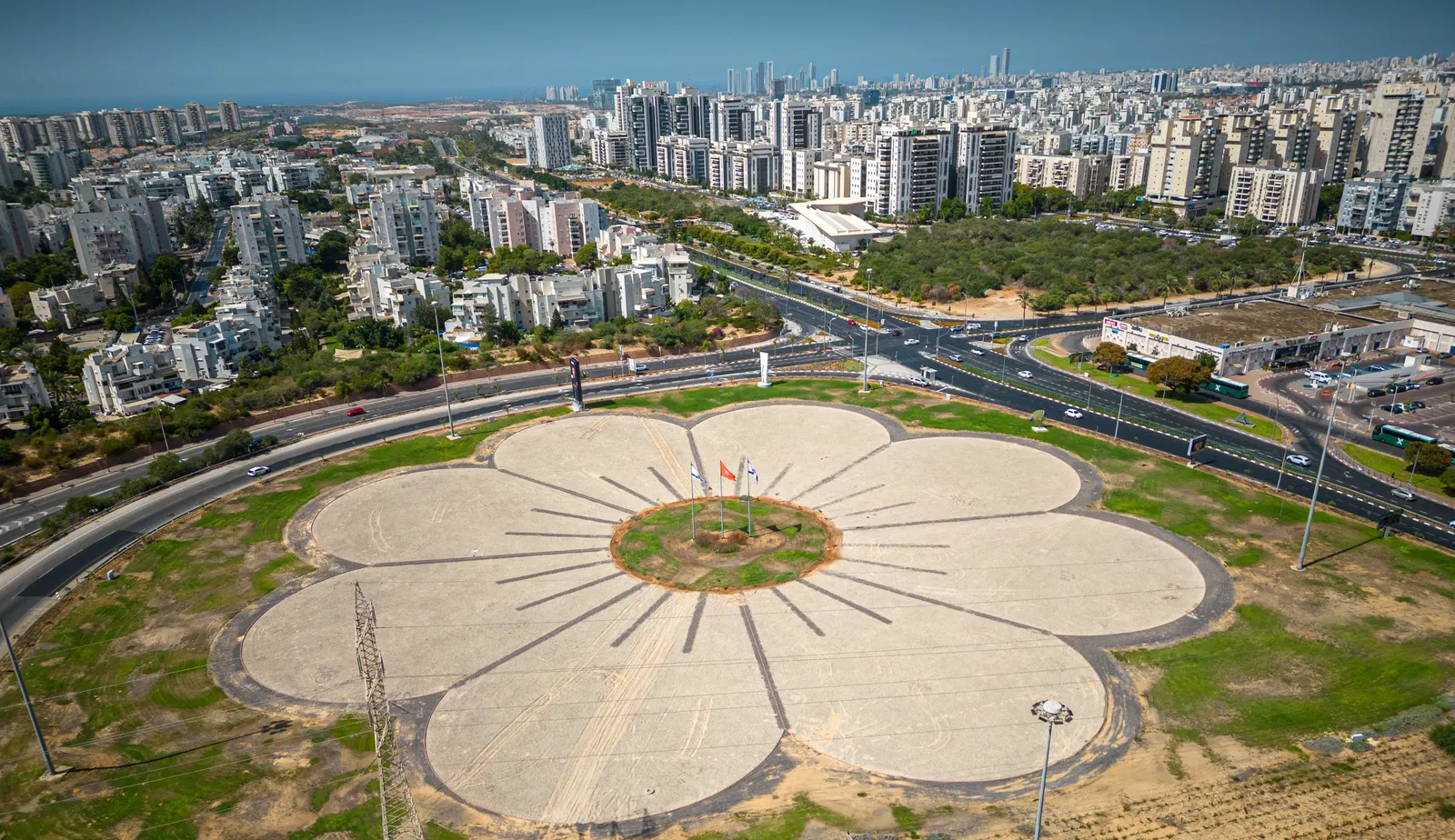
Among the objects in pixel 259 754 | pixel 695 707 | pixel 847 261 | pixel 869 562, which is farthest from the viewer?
pixel 847 261

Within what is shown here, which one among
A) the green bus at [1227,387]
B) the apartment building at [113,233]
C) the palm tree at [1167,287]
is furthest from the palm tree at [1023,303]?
the apartment building at [113,233]

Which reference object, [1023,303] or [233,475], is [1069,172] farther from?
[233,475]

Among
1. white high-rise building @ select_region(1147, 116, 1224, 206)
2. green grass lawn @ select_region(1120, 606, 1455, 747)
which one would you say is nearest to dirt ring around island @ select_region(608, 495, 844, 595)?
green grass lawn @ select_region(1120, 606, 1455, 747)

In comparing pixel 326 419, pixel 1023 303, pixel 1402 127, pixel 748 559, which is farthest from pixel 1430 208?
pixel 326 419

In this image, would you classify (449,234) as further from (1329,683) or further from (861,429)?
(1329,683)

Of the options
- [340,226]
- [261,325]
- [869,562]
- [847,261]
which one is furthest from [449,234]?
[869,562]

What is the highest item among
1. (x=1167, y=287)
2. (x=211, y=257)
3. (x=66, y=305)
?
(x=66, y=305)
